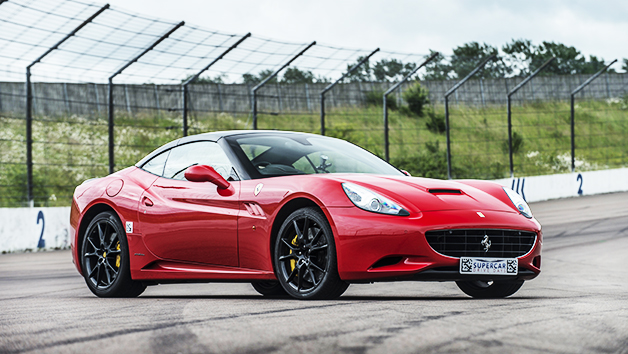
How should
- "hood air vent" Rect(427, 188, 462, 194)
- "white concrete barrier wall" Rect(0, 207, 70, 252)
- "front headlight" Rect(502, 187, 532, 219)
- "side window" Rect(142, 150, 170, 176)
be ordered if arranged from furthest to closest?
"white concrete barrier wall" Rect(0, 207, 70, 252), "side window" Rect(142, 150, 170, 176), "front headlight" Rect(502, 187, 532, 219), "hood air vent" Rect(427, 188, 462, 194)

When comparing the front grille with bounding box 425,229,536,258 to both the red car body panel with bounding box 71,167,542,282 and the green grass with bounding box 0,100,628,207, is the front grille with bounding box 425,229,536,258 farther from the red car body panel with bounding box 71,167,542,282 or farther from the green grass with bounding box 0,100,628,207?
the green grass with bounding box 0,100,628,207

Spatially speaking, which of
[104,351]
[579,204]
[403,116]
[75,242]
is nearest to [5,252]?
[75,242]

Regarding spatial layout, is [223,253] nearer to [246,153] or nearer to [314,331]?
[246,153]

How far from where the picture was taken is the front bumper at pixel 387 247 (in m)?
4.77

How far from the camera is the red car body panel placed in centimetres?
480

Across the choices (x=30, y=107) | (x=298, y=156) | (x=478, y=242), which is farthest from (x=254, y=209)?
(x=30, y=107)

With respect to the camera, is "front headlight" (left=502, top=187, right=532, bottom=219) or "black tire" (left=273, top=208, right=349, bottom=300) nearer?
"black tire" (left=273, top=208, right=349, bottom=300)

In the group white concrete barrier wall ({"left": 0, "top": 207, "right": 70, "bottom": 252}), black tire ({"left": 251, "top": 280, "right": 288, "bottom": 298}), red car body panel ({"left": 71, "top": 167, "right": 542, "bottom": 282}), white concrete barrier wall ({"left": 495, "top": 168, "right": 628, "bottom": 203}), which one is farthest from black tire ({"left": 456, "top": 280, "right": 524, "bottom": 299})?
white concrete barrier wall ({"left": 495, "top": 168, "right": 628, "bottom": 203})

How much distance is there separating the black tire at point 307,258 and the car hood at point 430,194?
372 mm

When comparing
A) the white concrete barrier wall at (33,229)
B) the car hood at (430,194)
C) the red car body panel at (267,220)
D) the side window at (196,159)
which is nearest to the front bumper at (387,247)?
the red car body panel at (267,220)

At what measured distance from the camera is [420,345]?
3.20 metres

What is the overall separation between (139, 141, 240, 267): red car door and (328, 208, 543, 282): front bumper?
970 millimetres

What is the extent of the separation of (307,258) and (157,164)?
215 centimetres

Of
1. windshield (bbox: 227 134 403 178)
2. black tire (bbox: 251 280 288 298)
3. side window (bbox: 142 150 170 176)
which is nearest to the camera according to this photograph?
windshield (bbox: 227 134 403 178)
